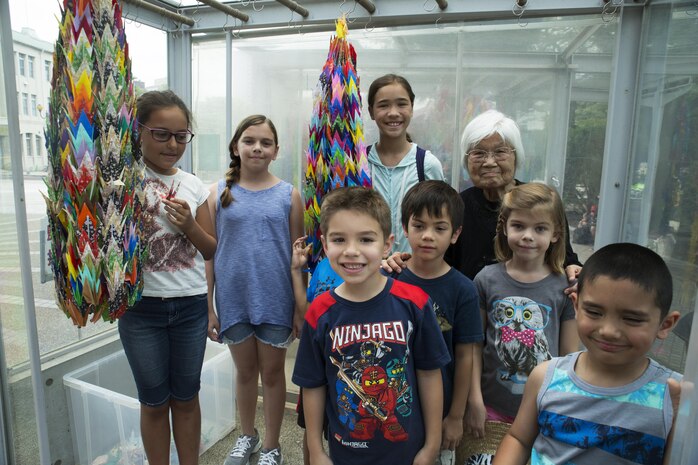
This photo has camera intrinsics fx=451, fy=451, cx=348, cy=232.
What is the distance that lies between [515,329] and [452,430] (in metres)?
0.36

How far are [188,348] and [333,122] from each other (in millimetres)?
957

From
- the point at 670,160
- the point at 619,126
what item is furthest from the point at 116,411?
the point at 619,126

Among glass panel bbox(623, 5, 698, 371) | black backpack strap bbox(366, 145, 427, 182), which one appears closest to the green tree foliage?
glass panel bbox(623, 5, 698, 371)

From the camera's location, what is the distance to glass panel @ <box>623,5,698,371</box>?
174cm

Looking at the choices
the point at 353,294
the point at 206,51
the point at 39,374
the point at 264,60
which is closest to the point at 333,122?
the point at 353,294

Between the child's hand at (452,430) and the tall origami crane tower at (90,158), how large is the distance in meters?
1.03

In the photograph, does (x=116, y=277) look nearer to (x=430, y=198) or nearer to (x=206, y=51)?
(x=430, y=198)

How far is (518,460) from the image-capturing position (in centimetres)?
101

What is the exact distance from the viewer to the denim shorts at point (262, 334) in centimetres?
186

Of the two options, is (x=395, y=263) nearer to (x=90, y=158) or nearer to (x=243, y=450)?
(x=90, y=158)

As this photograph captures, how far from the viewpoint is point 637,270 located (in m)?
0.86

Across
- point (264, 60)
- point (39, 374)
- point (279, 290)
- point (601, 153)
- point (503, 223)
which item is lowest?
point (39, 374)

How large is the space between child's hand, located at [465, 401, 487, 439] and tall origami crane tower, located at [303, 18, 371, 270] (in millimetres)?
788

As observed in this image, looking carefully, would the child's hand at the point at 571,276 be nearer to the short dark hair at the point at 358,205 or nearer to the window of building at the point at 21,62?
the short dark hair at the point at 358,205
